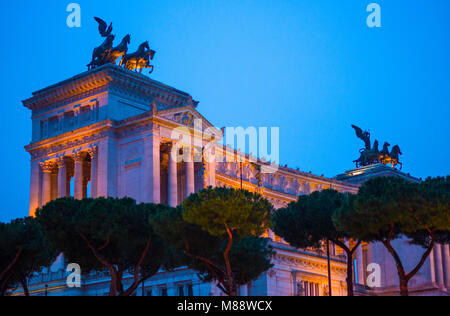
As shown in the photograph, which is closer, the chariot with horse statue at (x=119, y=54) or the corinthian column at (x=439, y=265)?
the chariot with horse statue at (x=119, y=54)

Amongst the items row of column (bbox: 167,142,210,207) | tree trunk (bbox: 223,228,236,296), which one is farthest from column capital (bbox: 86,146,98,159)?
tree trunk (bbox: 223,228,236,296)

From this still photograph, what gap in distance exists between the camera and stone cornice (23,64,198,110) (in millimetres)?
88000

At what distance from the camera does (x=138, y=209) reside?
59.7 meters

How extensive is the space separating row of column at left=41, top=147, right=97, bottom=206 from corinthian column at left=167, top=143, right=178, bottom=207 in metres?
7.74

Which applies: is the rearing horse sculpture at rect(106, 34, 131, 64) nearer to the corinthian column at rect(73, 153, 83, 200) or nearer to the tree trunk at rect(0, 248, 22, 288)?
the corinthian column at rect(73, 153, 83, 200)

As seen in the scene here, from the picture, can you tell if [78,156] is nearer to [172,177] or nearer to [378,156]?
[172,177]

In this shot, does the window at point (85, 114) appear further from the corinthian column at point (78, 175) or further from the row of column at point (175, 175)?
the row of column at point (175, 175)

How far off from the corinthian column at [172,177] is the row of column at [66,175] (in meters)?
7.74

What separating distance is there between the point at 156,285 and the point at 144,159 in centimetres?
1869

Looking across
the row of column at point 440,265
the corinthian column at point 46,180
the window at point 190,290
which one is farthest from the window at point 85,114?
the row of column at point 440,265

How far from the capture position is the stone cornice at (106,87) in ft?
289

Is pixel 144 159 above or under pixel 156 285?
above

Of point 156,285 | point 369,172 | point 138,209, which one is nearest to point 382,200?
point 138,209

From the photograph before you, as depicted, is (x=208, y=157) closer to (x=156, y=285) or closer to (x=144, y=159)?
(x=144, y=159)
